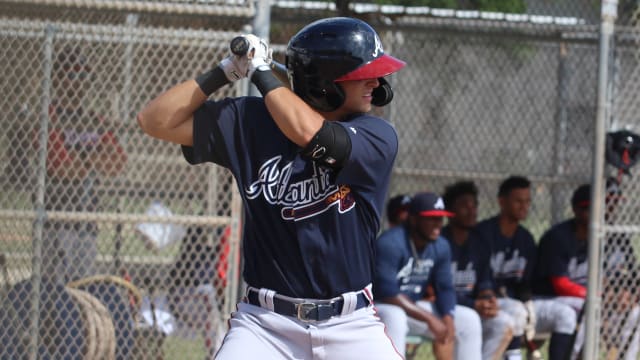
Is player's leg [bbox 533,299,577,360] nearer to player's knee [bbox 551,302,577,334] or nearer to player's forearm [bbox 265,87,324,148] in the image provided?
player's knee [bbox 551,302,577,334]

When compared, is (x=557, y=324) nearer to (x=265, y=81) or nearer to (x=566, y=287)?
(x=566, y=287)

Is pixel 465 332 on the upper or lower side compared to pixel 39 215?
lower

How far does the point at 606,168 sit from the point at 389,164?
2.65 metres

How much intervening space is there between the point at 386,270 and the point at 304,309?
8.83ft

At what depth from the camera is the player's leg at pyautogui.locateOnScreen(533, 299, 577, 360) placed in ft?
19.9

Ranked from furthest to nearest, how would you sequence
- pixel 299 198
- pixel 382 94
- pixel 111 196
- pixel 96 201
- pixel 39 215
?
pixel 111 196 → pixel 96 201 → pixel 39 215 → pixel 382 94 → pixel 299 198

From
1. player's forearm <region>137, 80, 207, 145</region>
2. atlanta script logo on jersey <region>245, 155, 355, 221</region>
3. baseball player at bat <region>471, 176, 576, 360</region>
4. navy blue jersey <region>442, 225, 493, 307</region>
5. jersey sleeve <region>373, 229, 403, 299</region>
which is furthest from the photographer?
navy blue jersey <region>442, 225, 493, 307</region>

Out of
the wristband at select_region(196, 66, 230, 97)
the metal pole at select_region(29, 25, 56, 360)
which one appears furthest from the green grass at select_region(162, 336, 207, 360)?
the wristband at select_region(196, 66, 230, 97)

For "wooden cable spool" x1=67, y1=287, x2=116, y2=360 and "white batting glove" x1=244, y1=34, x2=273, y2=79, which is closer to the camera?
"white batting glove" x1=244, y1=34, x2=273, y2=79

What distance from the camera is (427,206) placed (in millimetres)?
5875

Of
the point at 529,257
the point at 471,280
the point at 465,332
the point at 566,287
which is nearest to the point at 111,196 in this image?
the point at 465,332

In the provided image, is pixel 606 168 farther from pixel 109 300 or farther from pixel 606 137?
pixel 109 300

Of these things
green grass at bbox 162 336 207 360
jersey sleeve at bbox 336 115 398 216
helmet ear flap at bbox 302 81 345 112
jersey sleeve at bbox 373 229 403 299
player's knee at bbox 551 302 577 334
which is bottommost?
green grass at bbox 162 336 207 360

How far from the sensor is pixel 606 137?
5.41 m
